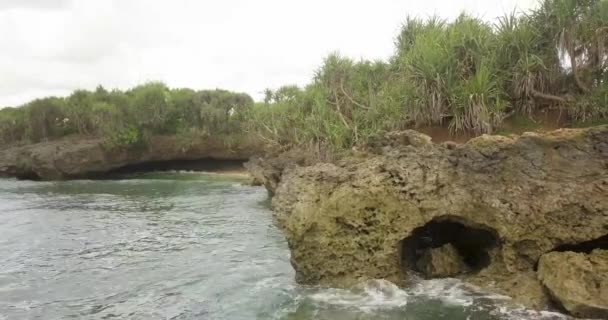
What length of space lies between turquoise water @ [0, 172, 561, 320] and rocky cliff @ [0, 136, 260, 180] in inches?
710

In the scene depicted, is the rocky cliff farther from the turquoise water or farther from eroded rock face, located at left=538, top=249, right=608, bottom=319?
eroded rock face, located at left=538, top=249, right=608, bottom=319

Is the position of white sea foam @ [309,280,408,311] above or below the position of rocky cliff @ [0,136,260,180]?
below

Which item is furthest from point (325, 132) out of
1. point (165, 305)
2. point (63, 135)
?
point (63, 135)

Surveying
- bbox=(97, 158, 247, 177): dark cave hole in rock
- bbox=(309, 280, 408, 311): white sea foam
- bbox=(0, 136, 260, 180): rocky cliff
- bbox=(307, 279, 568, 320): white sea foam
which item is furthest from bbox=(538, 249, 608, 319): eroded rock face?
bbox=(97, 158, 247, 177): dark cave hole in rock

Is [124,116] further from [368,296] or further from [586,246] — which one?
[586,246]

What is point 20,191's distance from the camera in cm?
3384

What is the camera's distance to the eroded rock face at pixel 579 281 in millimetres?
8461

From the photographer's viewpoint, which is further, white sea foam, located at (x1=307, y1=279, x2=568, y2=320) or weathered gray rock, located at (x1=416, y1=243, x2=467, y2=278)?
weathered gray rock, located at (x1=416, y1=243, x2=467, y2=278)

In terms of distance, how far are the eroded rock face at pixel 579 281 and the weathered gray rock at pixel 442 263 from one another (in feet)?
6.31

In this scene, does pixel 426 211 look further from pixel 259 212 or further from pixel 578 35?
pixel 259 212

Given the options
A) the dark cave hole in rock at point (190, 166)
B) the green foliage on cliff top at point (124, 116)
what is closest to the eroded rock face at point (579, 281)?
the green foliage on cliff top at point (124, 116)

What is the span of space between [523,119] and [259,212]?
1265cm

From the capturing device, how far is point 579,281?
29.0ft

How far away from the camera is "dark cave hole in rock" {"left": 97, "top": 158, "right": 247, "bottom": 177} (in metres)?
48.8
